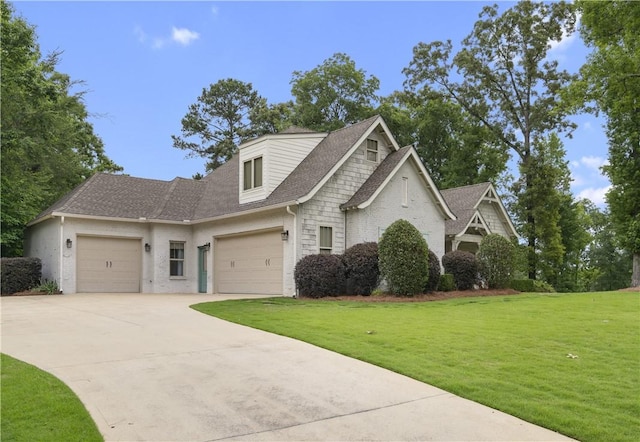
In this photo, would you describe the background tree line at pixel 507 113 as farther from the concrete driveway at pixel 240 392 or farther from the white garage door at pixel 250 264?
the concrete driveway at pixel 240 392

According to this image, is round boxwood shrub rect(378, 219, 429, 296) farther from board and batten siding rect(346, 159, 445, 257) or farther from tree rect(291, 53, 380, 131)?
tree rect(291, 53, 380, 131)

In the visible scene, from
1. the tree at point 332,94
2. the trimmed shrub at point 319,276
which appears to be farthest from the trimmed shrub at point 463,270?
the tree at point 332,94

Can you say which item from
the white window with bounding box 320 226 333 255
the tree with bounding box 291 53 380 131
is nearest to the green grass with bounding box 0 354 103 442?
the white window with bounding box 320 226 333 255

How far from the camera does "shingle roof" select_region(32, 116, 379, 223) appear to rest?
19.0 metres

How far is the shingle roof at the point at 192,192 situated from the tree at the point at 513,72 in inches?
665

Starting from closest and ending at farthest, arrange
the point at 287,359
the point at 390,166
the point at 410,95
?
1. the point at 287,359
2. the point at 390,166
3. the point at 410,95

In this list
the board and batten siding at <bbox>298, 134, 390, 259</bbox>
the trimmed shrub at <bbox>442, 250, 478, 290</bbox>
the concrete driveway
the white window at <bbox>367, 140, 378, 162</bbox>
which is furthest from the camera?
the white window at <bbox>367, 140, 378, 162</bbox>

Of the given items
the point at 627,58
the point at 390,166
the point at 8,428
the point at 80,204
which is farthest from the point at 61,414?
the point at 627,58

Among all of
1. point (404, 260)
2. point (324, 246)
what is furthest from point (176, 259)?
point (404, 260)

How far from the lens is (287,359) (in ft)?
23.4

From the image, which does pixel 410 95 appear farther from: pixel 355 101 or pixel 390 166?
pixel 390 166

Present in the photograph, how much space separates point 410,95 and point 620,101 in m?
20.7

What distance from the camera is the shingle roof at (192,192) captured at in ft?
62.4

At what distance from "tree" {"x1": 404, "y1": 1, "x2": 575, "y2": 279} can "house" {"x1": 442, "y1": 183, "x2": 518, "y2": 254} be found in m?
3.04
